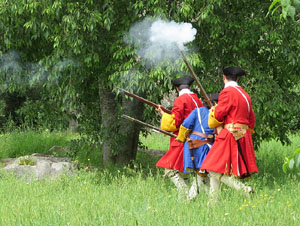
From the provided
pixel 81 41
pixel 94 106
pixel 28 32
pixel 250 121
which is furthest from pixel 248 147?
pixel 94 106

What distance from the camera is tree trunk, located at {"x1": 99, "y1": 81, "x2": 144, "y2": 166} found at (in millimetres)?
10617

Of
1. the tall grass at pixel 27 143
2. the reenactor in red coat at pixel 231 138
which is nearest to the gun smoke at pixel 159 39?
the reenactor in red coat at pixel 231 138

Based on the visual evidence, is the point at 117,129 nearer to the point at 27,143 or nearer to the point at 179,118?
the point at 179,118

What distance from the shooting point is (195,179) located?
7137mm

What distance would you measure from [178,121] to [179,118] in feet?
0.16

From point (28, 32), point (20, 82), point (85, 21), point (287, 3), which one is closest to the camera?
point (287, 3)

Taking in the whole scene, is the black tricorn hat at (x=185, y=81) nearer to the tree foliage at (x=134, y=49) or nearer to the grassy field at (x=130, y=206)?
the tree foliage at (x=134, y=49)

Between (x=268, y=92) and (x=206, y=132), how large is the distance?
2188mm

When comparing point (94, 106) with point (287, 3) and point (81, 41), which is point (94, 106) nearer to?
point (81, 41)

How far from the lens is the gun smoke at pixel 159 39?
8281 millimetres

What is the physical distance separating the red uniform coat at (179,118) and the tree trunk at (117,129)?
9.40 ft

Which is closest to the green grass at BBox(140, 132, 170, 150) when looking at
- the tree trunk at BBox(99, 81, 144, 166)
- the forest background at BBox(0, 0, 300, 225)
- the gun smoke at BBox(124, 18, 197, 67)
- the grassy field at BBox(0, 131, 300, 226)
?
the forest background at BBox(0, 0, 300, 225)

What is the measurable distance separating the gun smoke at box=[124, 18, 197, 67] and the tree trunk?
84.0 inches

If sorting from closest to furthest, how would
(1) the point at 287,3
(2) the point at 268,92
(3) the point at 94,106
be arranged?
(1) the point at 287,3 → (2) the point at 268,92 → (3) the point at 94,106
